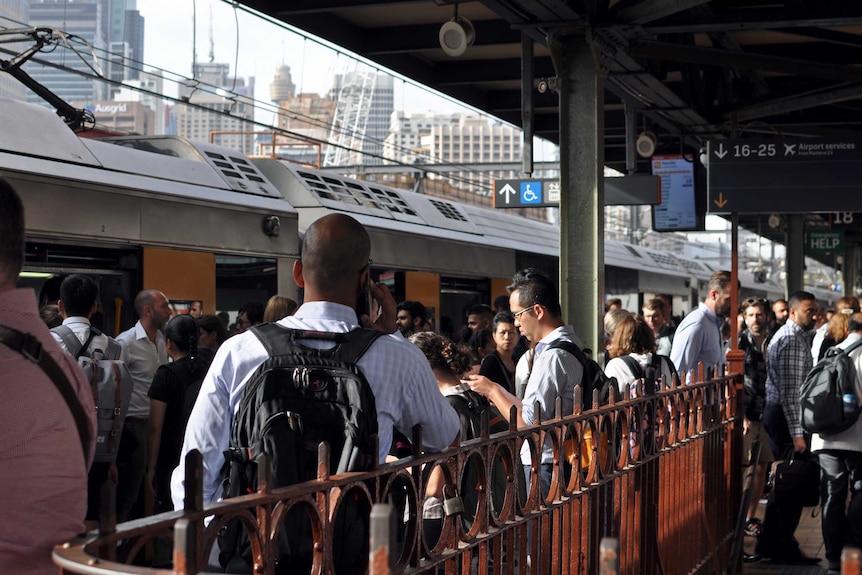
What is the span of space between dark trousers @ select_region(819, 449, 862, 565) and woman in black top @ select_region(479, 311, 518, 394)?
76.5 inches

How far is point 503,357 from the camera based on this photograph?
300 inches

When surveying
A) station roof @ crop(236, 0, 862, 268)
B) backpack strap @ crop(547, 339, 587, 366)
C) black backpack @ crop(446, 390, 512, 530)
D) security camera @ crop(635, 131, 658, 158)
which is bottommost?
black backpack @ crop(446, 390, 512, 530)

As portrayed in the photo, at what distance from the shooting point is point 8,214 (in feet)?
6.70

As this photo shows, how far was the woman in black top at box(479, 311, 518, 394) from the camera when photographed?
7.14m

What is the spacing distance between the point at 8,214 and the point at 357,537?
96 centimetres

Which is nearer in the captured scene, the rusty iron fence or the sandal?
the rusty iron fence

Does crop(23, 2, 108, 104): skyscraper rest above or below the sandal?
above

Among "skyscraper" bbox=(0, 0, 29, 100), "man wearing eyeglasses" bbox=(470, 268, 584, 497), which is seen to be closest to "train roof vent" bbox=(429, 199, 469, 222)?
"skyscraper" bbox=(0, 0, 29, 100)

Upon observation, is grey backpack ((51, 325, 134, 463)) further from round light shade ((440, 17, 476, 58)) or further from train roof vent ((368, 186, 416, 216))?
train roof vent ((368, 186, 416, 216))

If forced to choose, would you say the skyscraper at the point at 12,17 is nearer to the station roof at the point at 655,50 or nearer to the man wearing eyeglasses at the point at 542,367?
the station roof at the point at 655,50

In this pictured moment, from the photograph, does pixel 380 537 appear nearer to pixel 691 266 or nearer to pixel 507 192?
pixel 507 192

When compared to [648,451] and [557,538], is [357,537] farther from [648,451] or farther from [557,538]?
[648,451]

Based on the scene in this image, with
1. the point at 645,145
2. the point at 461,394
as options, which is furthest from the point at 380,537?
the point at 645,145

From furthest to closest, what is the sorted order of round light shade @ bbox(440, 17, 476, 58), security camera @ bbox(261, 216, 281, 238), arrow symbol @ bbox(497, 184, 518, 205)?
arrow symbol @ bbox(497, 184, 518, 205) < security camera @ bbox(261, 216, 281, 238) < round light shade @ bbox(440, 17, 476, 58)
